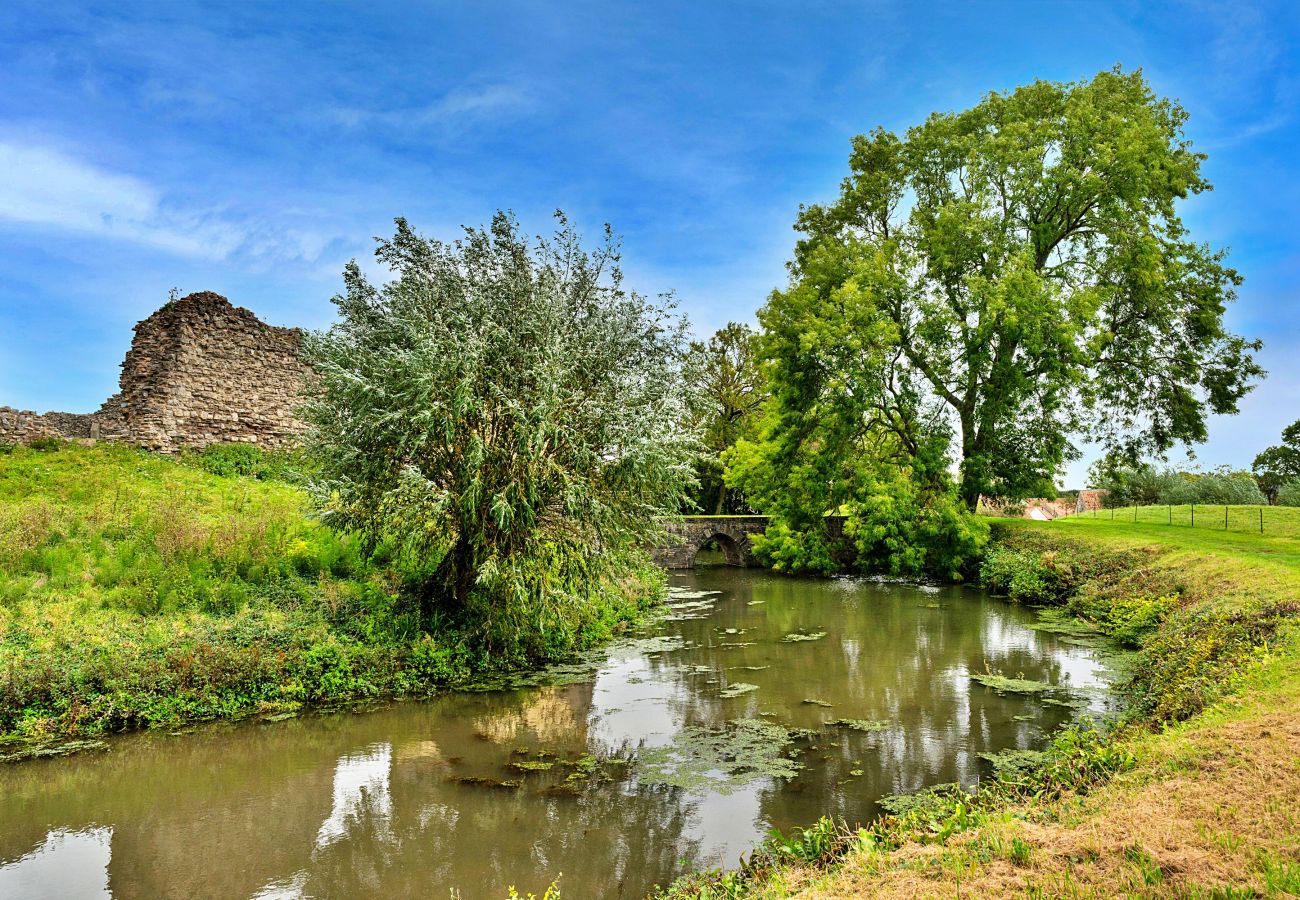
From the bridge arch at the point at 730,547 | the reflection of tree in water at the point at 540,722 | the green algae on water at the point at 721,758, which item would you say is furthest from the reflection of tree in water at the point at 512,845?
the bridge arch at the point at 730,547

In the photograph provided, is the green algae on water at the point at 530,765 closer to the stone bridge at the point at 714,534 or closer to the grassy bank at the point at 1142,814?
the grassy bank at the point at 1142,814

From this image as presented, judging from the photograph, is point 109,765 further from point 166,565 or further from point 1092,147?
point 1092,147

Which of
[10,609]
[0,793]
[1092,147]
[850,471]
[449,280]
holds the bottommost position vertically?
[0,793]

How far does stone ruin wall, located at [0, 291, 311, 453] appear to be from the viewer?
20.7m

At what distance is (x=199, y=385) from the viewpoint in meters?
22.0

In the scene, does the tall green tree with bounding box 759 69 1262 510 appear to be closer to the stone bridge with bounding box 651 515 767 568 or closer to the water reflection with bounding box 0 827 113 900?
the stone bridge with bounding box 651 515 767 568

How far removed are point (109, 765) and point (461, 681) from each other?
4.48m

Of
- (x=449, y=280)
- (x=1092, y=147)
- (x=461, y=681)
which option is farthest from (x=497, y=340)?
(x=1092, y=147)

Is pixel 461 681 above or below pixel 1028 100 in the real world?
below

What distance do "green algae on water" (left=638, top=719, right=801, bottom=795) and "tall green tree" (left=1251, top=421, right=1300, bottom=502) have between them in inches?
1692

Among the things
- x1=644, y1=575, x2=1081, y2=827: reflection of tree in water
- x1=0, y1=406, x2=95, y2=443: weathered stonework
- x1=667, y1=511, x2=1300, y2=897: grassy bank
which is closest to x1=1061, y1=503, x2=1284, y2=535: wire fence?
x1=644, y1=575, x2=1081, y2=827: reflection of tree in water

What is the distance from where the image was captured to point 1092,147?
22.8 m

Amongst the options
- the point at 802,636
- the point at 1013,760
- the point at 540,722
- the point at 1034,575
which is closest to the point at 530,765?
the point at 540,722

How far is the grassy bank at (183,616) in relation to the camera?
30.0 ft
